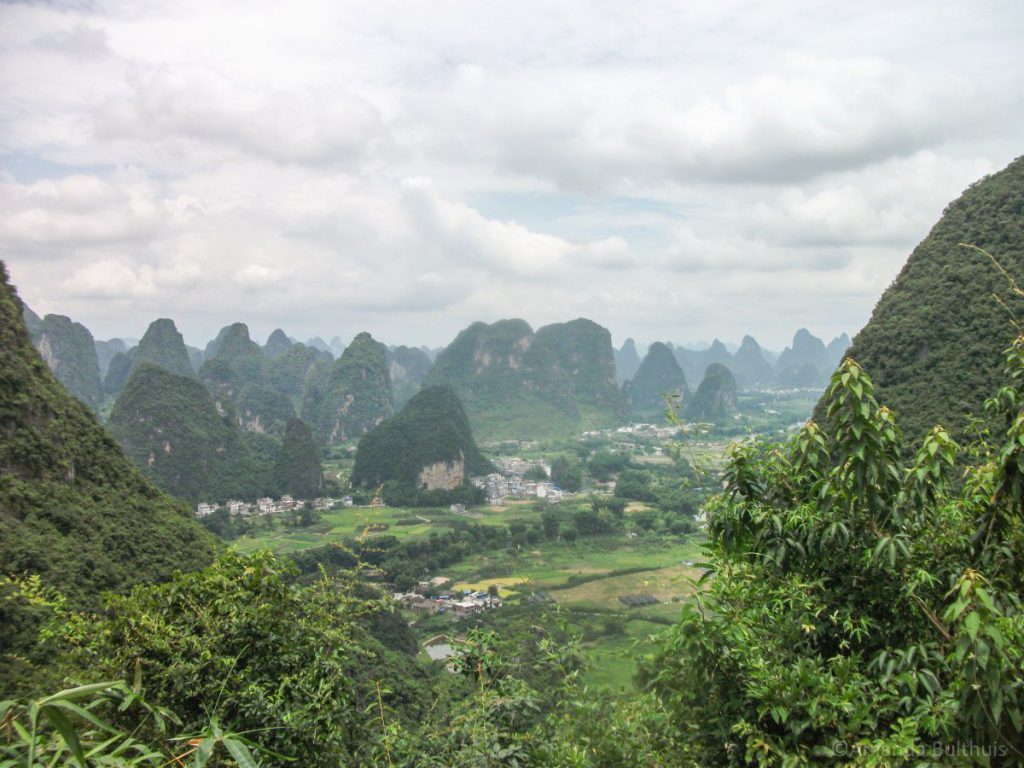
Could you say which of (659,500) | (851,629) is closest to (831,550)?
(851,629)

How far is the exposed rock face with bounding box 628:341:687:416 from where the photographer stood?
8631cm

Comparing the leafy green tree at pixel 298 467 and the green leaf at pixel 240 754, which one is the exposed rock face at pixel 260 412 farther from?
the green leaf at pixel 240 754

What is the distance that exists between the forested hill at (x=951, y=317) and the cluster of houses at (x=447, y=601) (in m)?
12.4

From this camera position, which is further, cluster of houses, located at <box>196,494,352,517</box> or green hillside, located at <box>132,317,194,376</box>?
green hillside, located at <box>132,317,194,376</box>

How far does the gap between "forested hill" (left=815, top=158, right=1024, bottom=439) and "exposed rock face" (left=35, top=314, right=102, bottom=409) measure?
6669 centimetres

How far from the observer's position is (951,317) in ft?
47.2

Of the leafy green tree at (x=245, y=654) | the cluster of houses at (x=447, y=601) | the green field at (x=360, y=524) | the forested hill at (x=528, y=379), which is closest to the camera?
the leafy green tree at (x=245, y=654)

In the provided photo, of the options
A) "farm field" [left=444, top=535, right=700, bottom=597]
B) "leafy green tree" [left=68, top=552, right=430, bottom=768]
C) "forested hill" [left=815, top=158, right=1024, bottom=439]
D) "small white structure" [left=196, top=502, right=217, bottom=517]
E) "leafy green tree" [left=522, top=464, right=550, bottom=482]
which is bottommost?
"farm field" [left=444, top=535, right=700, bottom=597]

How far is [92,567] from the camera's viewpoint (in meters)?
10.2

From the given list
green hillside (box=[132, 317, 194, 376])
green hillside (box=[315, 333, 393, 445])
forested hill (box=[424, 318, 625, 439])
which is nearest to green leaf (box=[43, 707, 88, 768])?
green hillside (box=[315, 333, 393, 445])

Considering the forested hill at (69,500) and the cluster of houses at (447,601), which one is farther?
the cluster of houses at (447,601)

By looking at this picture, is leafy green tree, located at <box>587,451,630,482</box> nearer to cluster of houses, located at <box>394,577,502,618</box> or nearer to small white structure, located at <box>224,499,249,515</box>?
small white structure, located at <box>224,499,249,515</box>

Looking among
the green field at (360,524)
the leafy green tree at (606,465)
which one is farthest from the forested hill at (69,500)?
the leafy green tree at (606,465)

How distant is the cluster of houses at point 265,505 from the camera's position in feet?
116
